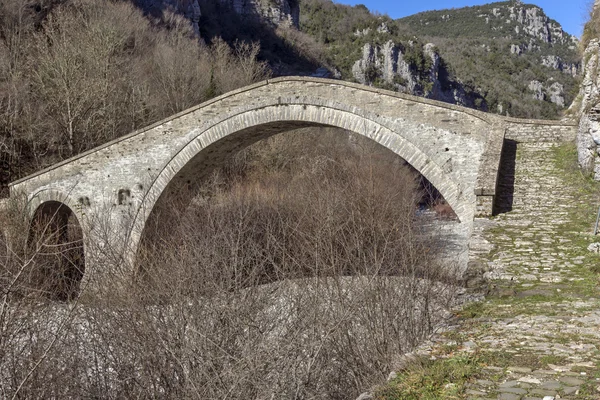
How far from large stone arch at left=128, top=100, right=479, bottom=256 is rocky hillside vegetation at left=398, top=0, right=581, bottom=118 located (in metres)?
24.7

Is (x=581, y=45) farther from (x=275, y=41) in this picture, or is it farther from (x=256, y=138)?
(x=275, y=41)

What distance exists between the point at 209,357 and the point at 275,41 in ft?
116

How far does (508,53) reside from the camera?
174 feet

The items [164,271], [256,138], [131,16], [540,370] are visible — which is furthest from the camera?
[131,16]

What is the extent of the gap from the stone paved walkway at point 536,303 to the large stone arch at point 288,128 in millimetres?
2305

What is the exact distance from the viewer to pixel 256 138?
1324 cm

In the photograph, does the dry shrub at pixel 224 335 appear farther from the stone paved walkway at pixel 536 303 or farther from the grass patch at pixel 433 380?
the grass patch at pixel 433 380

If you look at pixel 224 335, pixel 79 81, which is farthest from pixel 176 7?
pixel 224 335

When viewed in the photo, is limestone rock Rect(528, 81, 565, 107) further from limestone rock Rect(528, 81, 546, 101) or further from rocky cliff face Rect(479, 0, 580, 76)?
rocky cliff face Rect(479, 0, 580, 76)

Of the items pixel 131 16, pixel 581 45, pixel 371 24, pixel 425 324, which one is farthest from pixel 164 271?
pixel 371 24

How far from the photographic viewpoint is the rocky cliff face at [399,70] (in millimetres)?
38812

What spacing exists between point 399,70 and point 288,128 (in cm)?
2879

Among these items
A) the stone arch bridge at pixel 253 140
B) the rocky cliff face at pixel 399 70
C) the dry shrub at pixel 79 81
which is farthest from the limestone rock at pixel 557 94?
the stone arch bridge at pixel 253 140

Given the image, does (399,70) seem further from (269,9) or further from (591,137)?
(591,137)
